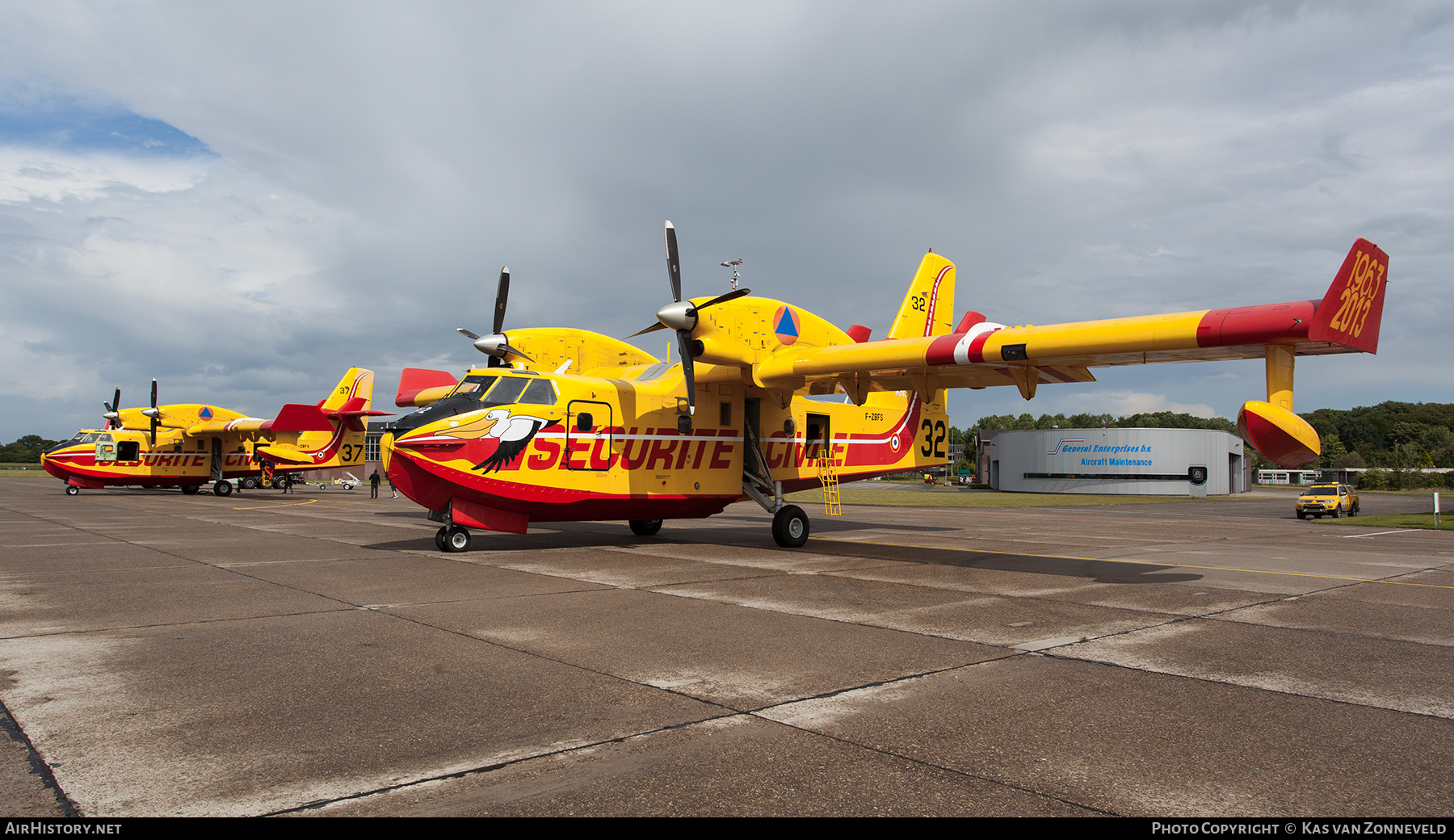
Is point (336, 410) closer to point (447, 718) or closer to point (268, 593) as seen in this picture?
point (268, 593)

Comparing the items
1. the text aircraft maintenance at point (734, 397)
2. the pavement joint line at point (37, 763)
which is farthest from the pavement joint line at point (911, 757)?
the text aircraft maintenance at point (734, 397)

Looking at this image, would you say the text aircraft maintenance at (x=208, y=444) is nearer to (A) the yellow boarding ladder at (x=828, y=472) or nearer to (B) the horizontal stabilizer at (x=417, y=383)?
(B) the horizontal stabilizer at (x=417, y=383)

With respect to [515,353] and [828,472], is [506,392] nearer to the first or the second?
[515,353]

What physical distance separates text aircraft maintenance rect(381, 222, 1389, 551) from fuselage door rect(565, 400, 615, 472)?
25 millimetres

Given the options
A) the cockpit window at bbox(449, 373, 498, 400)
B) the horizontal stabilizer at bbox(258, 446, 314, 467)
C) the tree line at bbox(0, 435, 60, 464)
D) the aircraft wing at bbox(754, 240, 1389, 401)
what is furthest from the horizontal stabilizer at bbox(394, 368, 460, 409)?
the tree line at bbox(0, 435, 60, 464)

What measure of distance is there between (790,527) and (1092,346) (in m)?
7.13

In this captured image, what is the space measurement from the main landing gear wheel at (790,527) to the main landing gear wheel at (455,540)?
6.06 meters

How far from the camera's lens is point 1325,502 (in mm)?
31891

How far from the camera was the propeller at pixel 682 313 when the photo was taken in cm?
1405

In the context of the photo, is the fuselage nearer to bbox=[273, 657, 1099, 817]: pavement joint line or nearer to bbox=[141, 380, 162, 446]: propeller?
bbox=[273, 657, 1099, 817]: pavement joint line

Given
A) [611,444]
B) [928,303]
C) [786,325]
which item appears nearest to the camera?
[611,444]

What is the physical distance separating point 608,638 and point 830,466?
11912 mm

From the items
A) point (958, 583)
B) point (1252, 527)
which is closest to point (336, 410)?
point (958, 583)

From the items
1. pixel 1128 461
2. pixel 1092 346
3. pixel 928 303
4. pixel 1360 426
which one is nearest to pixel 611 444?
pixel 1092 346
